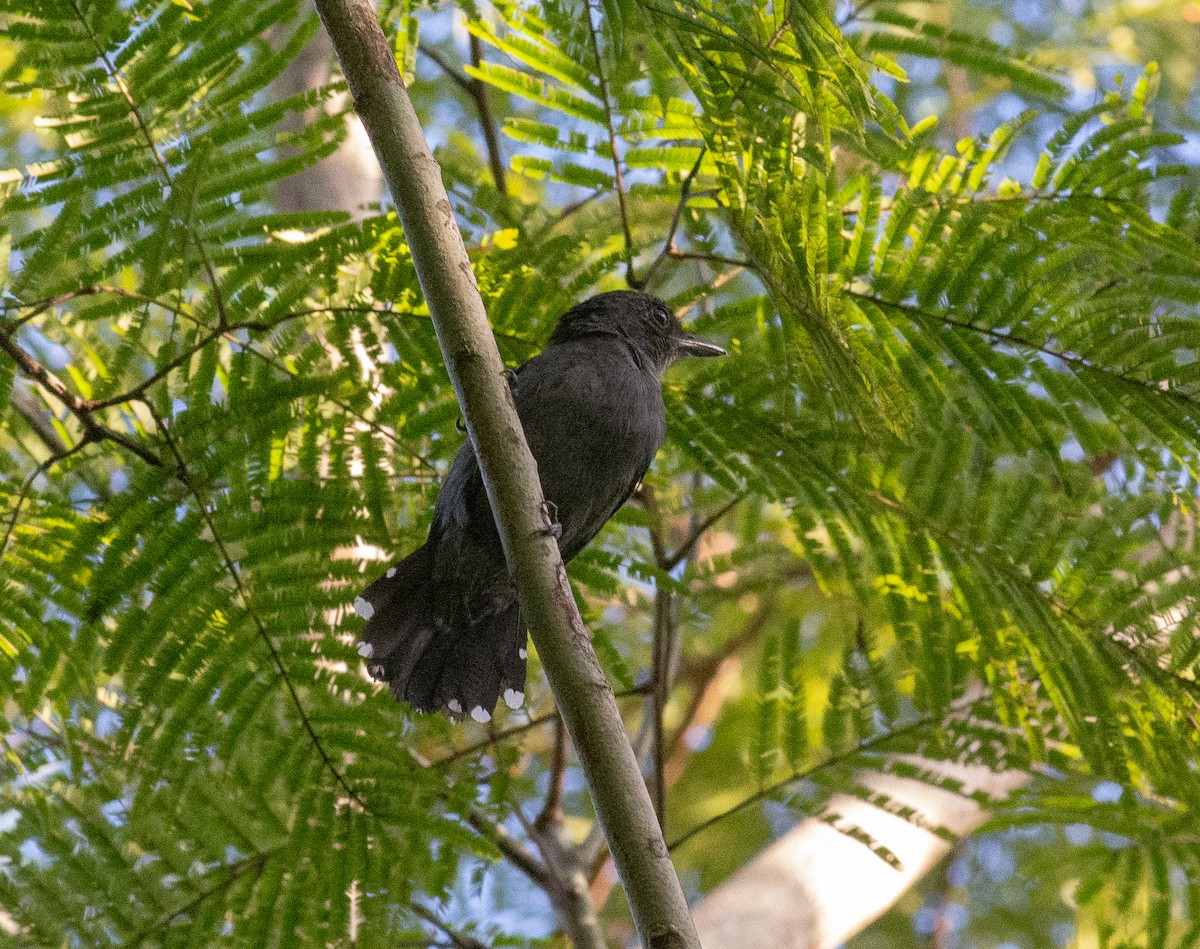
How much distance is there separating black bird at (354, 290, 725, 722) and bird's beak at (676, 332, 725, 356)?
39 centimetres

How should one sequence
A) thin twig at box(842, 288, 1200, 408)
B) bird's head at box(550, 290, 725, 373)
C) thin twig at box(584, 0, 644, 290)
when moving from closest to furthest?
thin twig at box(842, 288, 1200, 408) < thin twig at box(584, 0, 644, 290) < bird's head at box(550, 290, 725, 373)

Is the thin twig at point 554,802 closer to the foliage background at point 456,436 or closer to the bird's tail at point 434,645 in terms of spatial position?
the foliage background at point 456,436

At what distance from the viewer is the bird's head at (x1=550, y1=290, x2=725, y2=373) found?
12.4ft

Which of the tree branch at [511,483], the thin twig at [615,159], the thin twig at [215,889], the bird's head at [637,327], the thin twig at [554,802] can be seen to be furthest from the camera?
the thin twig at [554,802]

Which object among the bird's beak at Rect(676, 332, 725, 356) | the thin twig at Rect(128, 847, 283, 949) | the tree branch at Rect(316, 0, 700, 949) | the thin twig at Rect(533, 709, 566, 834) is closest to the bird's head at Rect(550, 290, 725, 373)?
the bird's beak at Rect(676, 332, 725, 356)

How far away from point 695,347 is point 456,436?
89 centimetres

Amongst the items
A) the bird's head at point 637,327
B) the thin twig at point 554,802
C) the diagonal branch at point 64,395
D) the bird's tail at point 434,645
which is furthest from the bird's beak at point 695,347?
the diagonal branch at point 64,395

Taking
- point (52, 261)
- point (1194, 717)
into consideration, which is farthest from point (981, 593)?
point (52, 261)

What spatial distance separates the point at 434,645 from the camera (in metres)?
3.68

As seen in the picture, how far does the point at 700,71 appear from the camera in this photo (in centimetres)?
303

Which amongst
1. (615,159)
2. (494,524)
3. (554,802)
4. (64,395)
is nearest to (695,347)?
(615,159)

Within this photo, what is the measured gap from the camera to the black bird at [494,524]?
11.6ft

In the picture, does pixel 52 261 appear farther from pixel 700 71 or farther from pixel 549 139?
pixel 700 71

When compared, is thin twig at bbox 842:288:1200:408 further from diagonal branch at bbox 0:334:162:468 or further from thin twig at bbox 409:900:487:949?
thin twig at bbox 409:900:487:949
